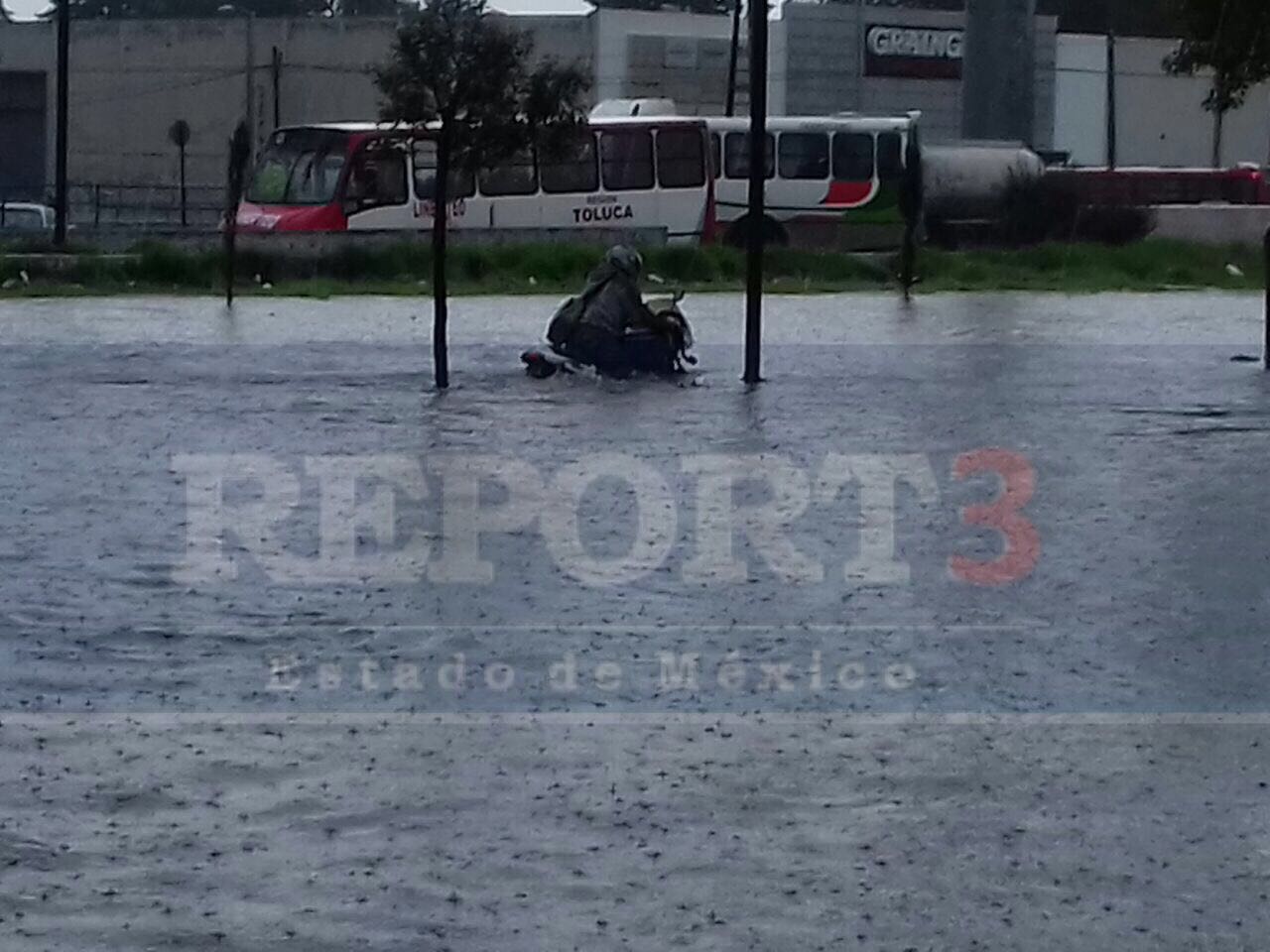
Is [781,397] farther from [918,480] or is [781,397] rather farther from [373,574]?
[373,574]

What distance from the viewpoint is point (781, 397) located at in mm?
20516

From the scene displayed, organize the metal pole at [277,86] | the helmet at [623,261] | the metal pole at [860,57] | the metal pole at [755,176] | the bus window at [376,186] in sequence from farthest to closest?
the metal pole at [860,57], the metal pole at [277,86], the bus window at [376,186], the metal pole at [755,176], the helmet at [623,261]

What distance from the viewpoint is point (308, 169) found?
44.4 metres

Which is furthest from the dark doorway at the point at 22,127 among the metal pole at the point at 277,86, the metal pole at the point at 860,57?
the metal pole at the point at 860,57

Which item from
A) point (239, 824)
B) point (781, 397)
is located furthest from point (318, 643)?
point (781, 397)

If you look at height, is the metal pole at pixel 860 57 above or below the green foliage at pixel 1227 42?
above

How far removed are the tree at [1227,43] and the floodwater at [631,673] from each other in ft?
16.3

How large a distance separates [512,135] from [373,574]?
988 cm

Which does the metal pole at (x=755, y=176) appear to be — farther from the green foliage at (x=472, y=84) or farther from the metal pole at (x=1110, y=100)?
the metal pole at (x=1110, y=100)

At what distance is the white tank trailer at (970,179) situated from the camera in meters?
51.3

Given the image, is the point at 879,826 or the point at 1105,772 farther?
the point at 1105,772

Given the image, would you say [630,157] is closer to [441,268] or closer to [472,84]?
[441,268]

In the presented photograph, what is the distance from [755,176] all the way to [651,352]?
61.7 inches

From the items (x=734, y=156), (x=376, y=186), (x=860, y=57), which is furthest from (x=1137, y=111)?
(x=376, y=186)
